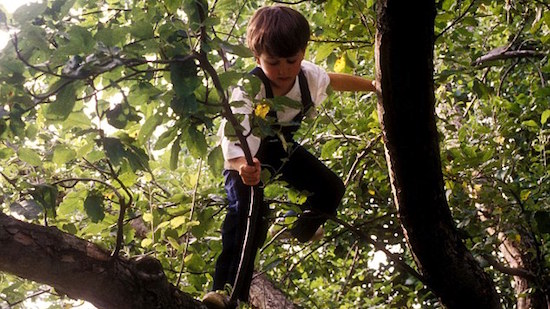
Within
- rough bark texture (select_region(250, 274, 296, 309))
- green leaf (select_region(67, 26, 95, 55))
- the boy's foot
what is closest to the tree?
green leaf (select_region(67, 26, 95, 55))

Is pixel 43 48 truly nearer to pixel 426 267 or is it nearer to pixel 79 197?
pixel 79 197

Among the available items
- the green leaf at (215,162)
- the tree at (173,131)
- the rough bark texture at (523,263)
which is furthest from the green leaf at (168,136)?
the rough bark texture at (523,263)

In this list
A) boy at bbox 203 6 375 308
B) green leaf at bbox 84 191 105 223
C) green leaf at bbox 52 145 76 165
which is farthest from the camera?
boy at bbox 203 6 375 308

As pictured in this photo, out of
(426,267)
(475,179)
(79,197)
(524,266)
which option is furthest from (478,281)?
(524,266)

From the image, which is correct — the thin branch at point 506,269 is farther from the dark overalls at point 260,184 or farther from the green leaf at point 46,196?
the green leaf at point 46,196

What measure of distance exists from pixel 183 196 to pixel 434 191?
A: 33.3 inches

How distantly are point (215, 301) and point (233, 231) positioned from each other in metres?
0.41

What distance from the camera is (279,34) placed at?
1.93 meters

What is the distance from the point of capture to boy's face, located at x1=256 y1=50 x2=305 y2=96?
198 centimetres

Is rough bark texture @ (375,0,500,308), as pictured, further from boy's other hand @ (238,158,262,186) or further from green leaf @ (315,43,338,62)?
green leaf @ (315,43,338,62)

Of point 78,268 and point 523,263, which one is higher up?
point 523,263

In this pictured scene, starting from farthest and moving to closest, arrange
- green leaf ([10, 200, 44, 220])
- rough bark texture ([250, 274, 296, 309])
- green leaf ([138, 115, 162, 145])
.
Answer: rough bark texture ([250, 274, 296, 309]) < green leaf ([10, 200, 44, 220]) < green leaf ([138, 115, 162, 145])

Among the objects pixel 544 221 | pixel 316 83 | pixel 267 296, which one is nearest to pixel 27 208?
pixel 316 83

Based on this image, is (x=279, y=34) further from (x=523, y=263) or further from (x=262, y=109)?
(x=523, y=263)
